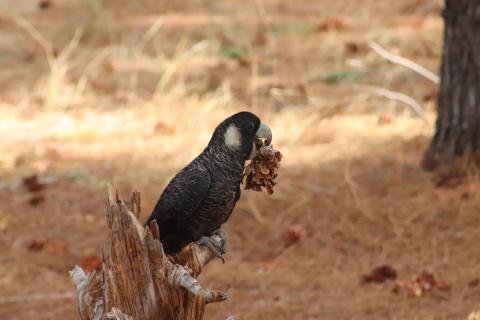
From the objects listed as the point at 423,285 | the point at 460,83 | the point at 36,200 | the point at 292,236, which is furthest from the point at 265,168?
the point at 36,200

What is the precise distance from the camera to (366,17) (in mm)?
10922

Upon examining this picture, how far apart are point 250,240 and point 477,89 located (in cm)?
190

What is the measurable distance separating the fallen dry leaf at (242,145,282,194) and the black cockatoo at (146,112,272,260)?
5 centimetres

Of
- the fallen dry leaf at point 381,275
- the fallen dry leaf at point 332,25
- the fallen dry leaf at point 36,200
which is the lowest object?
the fallen dry leaf at point 381,275

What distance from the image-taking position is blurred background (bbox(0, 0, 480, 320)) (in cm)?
550

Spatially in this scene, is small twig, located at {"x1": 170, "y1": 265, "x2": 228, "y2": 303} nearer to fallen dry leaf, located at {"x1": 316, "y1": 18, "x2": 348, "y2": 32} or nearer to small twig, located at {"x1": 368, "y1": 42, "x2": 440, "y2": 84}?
small twig, located at {"x1": 368, "y1": 42, "x2": 440, "y2": 84}

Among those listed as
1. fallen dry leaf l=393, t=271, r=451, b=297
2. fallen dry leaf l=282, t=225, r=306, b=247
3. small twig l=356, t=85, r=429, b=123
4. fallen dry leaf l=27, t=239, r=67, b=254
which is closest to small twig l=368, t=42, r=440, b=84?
small twig l=356, t=85, r=429, b=123

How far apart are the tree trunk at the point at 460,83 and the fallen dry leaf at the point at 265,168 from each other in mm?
3022

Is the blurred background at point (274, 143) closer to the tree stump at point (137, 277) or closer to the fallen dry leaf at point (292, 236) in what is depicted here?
the fallen dry leaf at point (292, 236)

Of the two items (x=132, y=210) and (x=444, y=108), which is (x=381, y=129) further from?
(x=132, y=210)

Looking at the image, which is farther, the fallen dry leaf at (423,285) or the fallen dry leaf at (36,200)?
the fallen dry leaf at (36,200)

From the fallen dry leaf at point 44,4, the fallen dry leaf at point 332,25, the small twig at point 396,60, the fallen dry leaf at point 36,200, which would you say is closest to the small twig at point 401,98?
the small twig at point 396,60

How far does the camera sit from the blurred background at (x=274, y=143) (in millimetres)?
5504

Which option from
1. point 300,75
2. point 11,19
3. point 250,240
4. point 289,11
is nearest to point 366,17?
point 289,11
